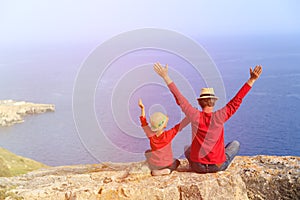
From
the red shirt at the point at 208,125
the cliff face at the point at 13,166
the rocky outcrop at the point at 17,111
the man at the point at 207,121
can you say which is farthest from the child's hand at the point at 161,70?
the rocky outcrop at the point at 17,111

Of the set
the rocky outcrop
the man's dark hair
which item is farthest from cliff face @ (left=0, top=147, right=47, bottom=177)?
the rocky outcrop

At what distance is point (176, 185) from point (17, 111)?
88.2m

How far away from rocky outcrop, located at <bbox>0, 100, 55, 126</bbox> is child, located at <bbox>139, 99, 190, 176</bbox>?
82.4 metres

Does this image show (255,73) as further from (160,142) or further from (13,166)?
(13,166)

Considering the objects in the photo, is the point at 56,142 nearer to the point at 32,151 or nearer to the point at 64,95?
the point at 32,151

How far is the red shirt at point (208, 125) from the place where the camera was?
281 inches

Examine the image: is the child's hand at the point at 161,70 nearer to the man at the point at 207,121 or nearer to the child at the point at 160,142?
the man at the point at 207,121

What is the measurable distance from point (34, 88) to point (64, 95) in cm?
1972

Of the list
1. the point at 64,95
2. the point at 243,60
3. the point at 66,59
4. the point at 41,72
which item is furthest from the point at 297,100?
the point at 66,59

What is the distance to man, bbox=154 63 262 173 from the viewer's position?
7.16 m

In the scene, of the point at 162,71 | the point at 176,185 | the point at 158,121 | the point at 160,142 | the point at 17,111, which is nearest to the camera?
the point at 162,71

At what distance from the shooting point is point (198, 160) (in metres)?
7.71

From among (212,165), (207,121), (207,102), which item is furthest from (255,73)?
(212,165)

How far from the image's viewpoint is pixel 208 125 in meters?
7.29
